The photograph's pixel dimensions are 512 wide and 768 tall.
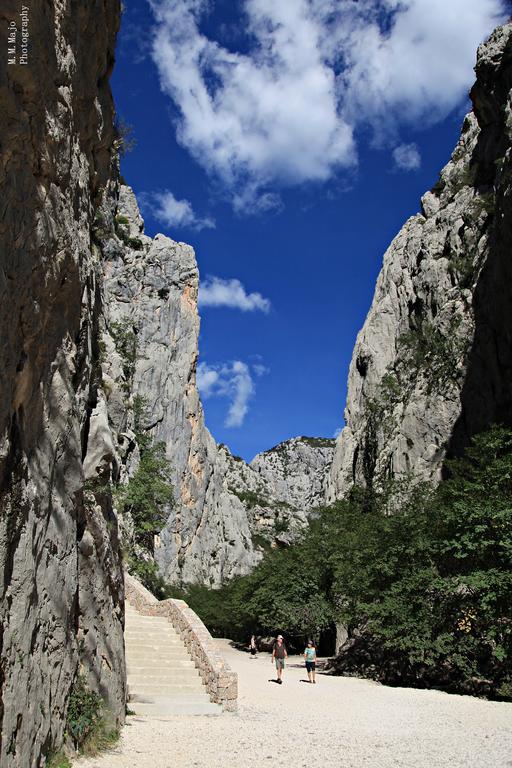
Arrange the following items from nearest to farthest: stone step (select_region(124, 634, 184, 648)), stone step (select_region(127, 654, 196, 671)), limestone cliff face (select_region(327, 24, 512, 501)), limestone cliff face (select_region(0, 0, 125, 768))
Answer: limestone cliff face (select_region(0, 0, 125, 768)) → stone step (select_region(127, 654, 196, 671)) → stone step (select_region(124, 634, 184, 648)) → limestone cliff face (select_region(327, 24, 512, 501))

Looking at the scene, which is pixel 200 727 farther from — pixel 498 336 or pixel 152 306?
pixel 152 306

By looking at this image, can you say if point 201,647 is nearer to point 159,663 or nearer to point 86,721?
point 159,663

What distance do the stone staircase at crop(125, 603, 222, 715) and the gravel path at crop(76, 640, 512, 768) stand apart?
723 millimetres

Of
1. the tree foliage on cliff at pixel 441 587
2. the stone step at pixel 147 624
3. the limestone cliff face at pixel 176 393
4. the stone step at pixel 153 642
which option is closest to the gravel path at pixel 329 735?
the tree foliage on cliff at pixel 441 587

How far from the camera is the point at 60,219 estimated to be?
7.40m

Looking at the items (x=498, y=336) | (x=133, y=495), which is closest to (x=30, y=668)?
(x=133, y=495)

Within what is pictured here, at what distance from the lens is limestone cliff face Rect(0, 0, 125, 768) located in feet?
18.6

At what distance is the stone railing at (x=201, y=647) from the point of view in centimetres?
1255

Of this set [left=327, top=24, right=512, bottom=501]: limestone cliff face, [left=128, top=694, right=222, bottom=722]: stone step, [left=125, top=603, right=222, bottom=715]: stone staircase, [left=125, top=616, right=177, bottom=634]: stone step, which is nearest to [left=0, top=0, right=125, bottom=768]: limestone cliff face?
[left=128, top=694, right=222, bottom=722]: stone step

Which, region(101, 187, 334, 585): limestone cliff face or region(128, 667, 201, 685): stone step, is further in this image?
region(101, 187, 334, 585): limestone cliff face

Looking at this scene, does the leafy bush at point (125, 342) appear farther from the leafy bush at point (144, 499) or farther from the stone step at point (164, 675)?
the stone step at point (164, 675)

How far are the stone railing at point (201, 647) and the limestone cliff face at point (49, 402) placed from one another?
3.40 metres

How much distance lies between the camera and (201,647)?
14.0 metres

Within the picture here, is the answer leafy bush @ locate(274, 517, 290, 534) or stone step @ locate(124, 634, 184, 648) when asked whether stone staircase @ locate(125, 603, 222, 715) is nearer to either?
stone step @ locate(124, 634, 184, 648)
